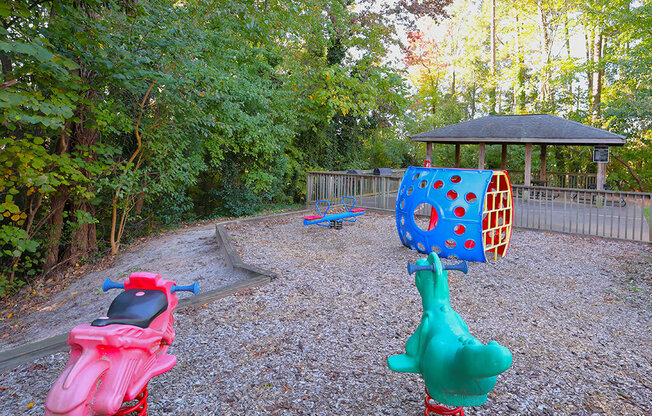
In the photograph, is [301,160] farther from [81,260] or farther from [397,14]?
[81,260]

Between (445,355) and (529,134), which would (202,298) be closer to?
(445,355)

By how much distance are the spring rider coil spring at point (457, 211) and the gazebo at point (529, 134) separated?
30.6ft

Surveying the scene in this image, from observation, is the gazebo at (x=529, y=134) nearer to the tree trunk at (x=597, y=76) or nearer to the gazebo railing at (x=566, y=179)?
the gazebo railing at (x=566, y=179)

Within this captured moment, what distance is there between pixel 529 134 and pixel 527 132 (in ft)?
0.65

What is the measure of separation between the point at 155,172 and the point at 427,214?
25.1 ft

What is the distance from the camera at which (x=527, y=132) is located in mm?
15164

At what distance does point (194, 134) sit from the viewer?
31.4 feet

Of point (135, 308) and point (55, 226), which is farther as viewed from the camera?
point (55, 226)

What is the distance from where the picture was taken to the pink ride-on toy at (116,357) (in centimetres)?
202

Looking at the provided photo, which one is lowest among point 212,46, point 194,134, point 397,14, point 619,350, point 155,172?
point 619,350

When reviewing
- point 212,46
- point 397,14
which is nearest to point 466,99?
point 397,14

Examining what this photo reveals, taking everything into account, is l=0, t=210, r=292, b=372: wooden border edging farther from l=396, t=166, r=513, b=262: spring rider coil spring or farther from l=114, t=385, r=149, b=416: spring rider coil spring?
l=396, t=166, r=513, b=262: spring rider coil spring

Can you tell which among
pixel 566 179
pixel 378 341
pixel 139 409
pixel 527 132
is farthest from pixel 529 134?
pixel 139 409

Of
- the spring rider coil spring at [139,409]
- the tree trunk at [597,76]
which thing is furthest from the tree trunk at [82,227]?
the tree trunk at [597,76]
